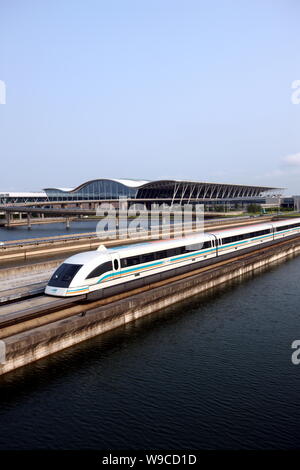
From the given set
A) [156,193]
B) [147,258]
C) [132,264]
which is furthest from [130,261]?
[156,193]

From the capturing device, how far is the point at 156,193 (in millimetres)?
170375

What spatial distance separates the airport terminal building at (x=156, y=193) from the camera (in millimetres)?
162325

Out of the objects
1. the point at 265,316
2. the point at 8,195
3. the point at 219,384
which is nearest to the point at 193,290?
the point at 265,316

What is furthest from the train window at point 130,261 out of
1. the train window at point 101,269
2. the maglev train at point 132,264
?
the train window at point 101,269

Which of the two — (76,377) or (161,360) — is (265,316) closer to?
(161,360)

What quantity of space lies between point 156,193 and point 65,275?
146535 millimetres

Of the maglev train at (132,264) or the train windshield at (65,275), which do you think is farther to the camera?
the maglev train at (132,264)

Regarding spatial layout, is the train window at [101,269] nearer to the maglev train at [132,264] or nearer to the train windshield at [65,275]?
the maglev train at [132,264]

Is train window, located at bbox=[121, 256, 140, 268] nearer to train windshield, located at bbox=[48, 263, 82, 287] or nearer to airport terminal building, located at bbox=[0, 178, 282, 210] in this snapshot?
train windshield, located at bbox=[48, 263, 82, 287]

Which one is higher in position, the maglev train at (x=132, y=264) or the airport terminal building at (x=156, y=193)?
the airport terminal building at (x=156, y=193)

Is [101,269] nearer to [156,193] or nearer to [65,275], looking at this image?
[65,275]

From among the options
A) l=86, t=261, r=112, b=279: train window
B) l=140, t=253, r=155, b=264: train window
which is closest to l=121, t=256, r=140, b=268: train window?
l=140, t=253, r=155, b=264: train window

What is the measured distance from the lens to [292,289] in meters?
37.9

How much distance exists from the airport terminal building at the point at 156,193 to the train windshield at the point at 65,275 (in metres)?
127
